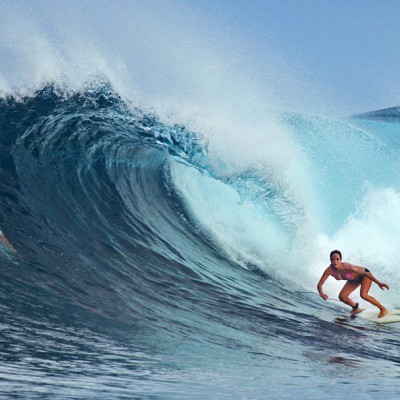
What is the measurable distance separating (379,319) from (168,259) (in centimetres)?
269

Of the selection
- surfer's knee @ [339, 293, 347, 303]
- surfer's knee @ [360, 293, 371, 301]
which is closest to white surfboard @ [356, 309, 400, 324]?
surfer's knee @ [360, 293, 371, 301]

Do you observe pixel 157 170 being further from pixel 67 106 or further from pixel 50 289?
pixel 50 289

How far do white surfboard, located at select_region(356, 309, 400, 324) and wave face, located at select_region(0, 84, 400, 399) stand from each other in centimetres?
46

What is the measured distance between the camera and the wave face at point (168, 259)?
332 centimetres

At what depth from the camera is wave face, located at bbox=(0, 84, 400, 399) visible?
3.32 m

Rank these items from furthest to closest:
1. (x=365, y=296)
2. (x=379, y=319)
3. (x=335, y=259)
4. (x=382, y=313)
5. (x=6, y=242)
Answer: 1. (x=335, y=259)
2. (x=365, y=296)
3. (x=382, y=313)
4. (x=379, y=319)
5. (x=6, y=242)

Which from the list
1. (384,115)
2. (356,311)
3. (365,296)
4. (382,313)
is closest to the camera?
(382,313)

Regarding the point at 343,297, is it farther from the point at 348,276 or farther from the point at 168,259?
the point at 168,259

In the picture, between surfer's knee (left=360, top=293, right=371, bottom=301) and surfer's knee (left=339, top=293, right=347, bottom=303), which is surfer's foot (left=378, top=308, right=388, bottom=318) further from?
surfer's knee (left=339, top=293, right=347, bottom=303)

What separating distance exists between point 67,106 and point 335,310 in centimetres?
548

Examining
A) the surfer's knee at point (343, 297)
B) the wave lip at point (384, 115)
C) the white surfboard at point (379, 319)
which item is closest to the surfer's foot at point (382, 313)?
the white surfboard at point (379, 319)

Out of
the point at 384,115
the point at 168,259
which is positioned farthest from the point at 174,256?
the point at 384,115

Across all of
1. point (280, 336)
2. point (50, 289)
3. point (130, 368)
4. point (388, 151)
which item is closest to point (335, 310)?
point (280, 336)

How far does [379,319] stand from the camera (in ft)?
20.9
